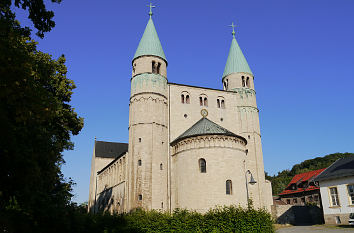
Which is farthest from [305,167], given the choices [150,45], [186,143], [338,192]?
[150,45]

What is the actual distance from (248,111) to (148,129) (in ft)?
47.6

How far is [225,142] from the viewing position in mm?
30328

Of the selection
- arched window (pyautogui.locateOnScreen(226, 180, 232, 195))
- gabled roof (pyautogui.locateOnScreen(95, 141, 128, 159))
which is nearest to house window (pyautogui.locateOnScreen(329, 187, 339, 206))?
arched window (pyautogui.locateOnScreen(226, 180, 232, 195))

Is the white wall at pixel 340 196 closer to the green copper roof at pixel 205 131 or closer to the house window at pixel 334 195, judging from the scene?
the house window at pixel 334 195

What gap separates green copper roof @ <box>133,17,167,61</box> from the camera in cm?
3628

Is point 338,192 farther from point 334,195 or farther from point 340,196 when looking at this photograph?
point 334,195

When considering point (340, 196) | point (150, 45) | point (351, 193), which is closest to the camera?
point (351, 193)

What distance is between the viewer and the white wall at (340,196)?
29.9 metres

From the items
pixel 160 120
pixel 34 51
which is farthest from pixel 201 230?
pixel 160 120

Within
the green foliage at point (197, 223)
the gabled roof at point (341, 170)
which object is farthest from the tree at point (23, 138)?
the gabled roof at point (341, 170)

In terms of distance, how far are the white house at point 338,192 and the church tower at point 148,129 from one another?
17485mm

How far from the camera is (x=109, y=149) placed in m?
63.3

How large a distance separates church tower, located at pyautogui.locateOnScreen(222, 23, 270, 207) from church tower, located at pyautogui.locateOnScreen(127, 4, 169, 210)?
10456 mm

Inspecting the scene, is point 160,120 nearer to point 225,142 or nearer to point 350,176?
point 225,142
